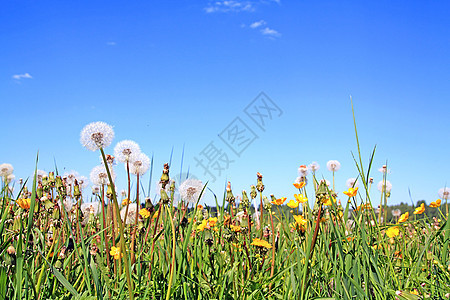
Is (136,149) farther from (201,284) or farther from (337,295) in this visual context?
(337,295)

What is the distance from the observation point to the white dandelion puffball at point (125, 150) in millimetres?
2219

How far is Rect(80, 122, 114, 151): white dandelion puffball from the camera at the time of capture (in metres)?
1.82

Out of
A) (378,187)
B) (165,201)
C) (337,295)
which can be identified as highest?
(378,187)

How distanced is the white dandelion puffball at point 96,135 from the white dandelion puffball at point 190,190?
0.62 metres

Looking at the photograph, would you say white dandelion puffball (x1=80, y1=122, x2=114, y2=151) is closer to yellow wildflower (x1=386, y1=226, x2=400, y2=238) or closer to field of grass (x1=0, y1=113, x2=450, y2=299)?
field of grass (x1=0, y1=113, x2=450, y2=299)

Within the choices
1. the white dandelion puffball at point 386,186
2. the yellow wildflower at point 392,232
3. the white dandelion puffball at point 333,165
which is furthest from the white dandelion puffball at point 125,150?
the white dandelion puffball at point 333,165

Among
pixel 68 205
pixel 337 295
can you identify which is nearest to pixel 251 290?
pixel 337 295

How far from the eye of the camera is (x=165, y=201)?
5.68 feet

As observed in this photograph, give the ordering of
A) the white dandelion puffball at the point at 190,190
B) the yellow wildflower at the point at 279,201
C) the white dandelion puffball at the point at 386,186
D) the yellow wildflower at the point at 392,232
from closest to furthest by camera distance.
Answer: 1. the white dandelion puffball at the point at 190,190
2. the yellow wildflower at the point at 392,232
3. the yellow wildflower at the point at 279,201
4. the white dandelion puffball at the point at 386,186

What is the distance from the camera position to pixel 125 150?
2.22m

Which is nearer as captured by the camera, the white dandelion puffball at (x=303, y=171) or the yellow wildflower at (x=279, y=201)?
the yellow wildflower at (x=279, y=201)

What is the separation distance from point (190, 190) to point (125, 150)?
1.52 feet

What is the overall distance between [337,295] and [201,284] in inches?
25.7

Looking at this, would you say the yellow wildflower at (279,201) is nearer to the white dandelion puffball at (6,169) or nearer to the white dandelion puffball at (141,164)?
the white dandelion puffball at (141,164)
